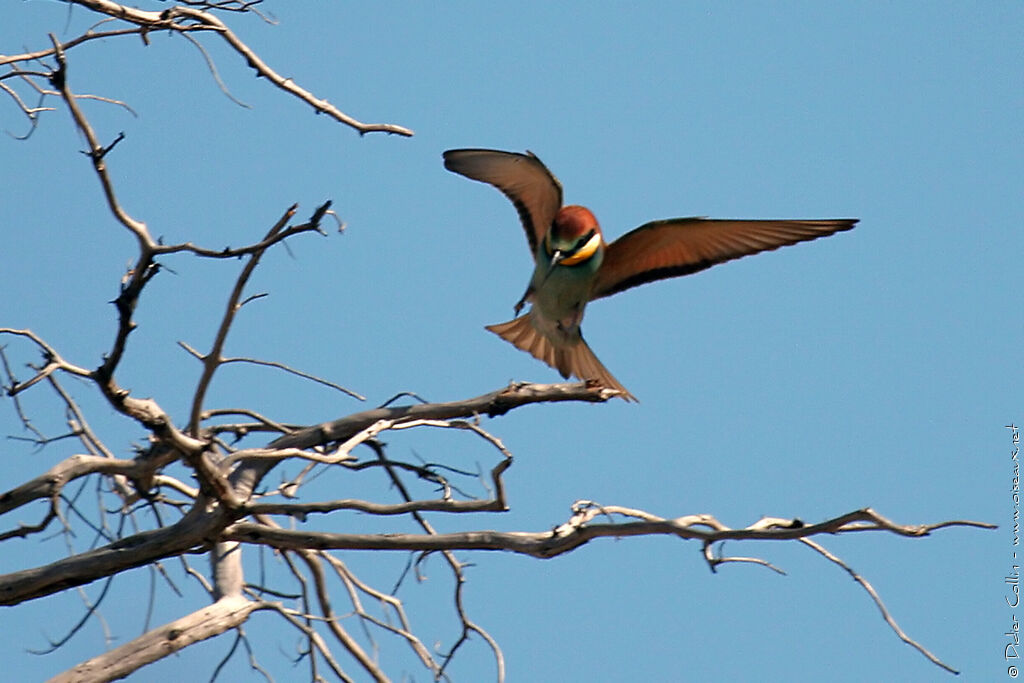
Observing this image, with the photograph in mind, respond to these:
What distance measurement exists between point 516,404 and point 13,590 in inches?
62.9

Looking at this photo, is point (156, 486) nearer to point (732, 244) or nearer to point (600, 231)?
point (600, 231)

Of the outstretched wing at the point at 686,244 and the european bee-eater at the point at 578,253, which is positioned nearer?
the outstretched wing at the point at 686,244

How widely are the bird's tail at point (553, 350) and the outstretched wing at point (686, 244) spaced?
1.00 ft

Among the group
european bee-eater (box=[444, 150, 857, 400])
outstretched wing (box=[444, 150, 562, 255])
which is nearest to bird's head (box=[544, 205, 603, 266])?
european bee-eater (box=[444, 150, 857, 400])

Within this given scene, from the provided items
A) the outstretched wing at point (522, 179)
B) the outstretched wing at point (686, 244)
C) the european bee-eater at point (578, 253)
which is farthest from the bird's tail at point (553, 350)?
the outstretched wing at point (522, 179)

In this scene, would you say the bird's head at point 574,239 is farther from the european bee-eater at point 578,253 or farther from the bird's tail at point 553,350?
the bird's tail at point 553,350

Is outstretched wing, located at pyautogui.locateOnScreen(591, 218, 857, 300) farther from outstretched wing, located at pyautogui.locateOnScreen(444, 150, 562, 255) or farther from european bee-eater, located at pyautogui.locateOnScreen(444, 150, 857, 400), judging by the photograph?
outstretched wing, located at pyautogui.locateOnScreen(444, 150, 562, 255)

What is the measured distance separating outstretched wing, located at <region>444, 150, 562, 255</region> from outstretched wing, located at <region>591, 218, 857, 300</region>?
1.30 feet

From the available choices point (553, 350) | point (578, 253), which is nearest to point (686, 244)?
point (578, 253)

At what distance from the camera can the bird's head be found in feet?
16.6

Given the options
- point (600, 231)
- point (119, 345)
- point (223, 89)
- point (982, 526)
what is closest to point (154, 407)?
point (119, 345)

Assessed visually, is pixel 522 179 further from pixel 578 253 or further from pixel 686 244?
pixel 686 244

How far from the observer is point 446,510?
10.4 ft

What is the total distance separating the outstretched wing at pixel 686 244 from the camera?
4824 mm
